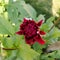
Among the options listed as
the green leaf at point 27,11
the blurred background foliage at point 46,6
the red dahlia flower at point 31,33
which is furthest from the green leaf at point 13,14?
the blurred background foliage at point 46,6

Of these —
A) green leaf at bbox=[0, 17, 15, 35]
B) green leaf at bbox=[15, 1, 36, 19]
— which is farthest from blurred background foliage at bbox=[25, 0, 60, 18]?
green leaf at bbox=[0, 17, 15, 35]

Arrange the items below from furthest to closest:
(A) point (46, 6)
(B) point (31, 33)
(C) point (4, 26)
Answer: (A) point (46, 6)
(C) point (4, 26)
(B) point (31, 33)

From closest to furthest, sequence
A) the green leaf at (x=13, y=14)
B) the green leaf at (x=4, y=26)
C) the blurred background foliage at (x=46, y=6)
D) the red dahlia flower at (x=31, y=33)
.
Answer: the red dahlia flower at (x=31, y=33) < the green leaf at (x=4, y=26) < the green leaf at (x=13, y=14) < the blurred background foliage at (x=46, y=6)

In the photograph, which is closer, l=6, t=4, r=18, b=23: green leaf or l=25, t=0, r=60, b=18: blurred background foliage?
l=6, t=4, r=18, b=23: green leaf

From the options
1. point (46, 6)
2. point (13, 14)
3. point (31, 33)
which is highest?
point (46, 6)

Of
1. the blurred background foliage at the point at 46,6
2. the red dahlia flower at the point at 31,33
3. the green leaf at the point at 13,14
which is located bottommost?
the red dahlia flower at the point at 31,33

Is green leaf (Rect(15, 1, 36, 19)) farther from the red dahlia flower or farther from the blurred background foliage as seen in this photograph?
the blurred background foliage

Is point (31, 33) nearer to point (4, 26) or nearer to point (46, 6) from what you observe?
point (4, 26)

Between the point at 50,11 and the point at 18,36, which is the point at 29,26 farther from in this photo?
the point at 50,11

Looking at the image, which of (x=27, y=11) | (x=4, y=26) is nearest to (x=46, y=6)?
(x=27, y=11)

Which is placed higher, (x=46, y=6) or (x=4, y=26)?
(x=46, y=6)

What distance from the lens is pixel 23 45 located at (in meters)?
0.87

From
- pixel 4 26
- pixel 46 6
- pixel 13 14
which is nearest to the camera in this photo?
pixel 4 26

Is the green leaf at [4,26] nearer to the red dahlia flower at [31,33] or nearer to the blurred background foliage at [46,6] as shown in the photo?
the red dahlia flower at [31,33]
